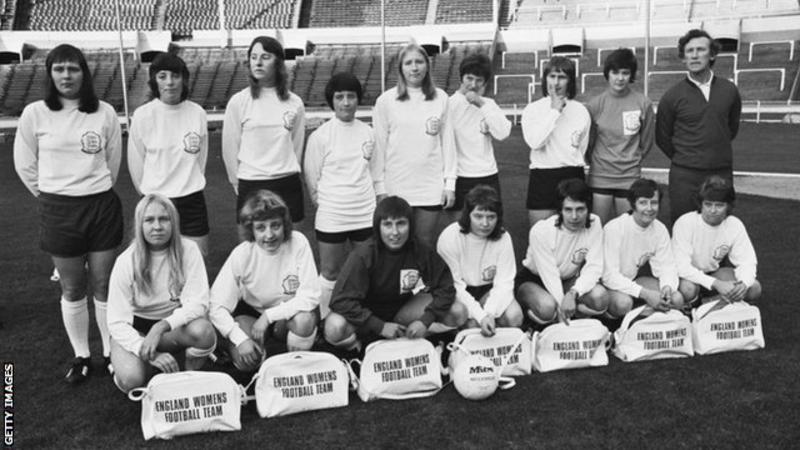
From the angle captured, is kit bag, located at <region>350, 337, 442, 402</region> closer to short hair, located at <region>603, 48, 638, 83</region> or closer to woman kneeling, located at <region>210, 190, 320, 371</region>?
woman kneeling, located at <region>210, 190, 320, 371</region>

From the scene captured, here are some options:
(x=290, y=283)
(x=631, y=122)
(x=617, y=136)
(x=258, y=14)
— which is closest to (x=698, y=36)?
(x=631, y=122)

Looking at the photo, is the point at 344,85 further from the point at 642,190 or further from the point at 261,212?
the point at 642,190

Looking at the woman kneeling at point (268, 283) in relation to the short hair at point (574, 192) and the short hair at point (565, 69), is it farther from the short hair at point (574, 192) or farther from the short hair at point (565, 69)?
the short hair at point (565, 69)

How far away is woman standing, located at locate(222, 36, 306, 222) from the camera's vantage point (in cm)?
445

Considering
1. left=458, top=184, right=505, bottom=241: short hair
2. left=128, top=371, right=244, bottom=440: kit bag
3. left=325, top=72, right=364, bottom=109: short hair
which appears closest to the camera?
left=128, top=371, right=244, bottom=440: kit bag

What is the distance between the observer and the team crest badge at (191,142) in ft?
13.9

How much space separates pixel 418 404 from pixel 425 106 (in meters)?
1.95

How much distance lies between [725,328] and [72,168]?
3.87m

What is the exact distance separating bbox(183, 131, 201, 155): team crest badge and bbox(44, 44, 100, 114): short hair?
52 cm

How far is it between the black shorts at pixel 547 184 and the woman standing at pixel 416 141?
681 millimetres

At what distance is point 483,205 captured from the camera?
4234 millimetres

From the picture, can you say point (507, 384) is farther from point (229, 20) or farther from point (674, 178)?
point (229, 20)

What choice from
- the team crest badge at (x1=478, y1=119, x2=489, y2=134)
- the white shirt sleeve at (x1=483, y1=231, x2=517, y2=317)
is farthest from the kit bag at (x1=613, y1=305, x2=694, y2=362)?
the team crest badge at (x1=478, y1=119, x2=489, y2=134)

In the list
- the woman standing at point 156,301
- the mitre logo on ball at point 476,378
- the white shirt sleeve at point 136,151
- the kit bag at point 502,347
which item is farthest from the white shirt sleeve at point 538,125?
the white shirt sleeve at point 136,151
